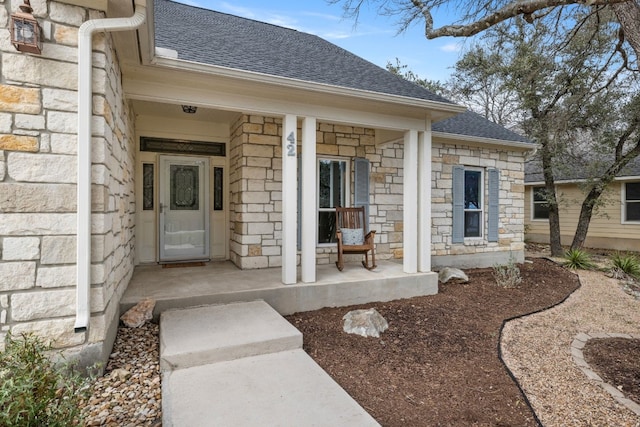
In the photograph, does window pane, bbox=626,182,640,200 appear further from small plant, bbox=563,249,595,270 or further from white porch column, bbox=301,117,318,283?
white porch column, bbox=301,117,318,283

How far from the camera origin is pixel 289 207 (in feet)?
12.9

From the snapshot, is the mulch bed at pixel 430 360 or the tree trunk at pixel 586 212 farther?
the tree trunk at pixel 586 212

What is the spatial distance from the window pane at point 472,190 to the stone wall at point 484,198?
0.16 meters

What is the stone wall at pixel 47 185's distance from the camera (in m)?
2.06

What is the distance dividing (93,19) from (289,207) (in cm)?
235

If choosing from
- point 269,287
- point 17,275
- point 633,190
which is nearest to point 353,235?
point 269,287

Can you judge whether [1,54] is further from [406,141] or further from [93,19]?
[406,141]

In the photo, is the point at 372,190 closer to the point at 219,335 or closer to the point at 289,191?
the point at 289,191

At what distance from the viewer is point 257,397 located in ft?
6.64

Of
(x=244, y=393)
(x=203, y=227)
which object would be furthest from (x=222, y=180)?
(x=244, y=393)

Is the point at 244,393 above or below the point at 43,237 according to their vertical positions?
below

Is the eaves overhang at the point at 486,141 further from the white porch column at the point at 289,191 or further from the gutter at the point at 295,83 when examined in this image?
the white porch column at the point at 289,191

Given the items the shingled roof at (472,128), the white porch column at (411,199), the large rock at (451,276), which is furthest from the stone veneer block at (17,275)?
the shingled roof at (472,128)

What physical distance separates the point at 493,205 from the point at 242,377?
20.8 ft
